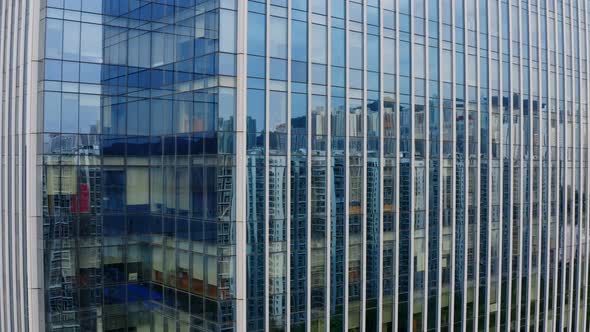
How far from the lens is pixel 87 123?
2970 centimetres

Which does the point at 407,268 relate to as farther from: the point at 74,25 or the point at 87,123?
the point at 74,25

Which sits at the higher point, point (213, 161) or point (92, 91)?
point (92, 91)

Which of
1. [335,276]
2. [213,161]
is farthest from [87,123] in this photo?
[335,276]

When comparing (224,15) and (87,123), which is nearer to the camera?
(224,15)

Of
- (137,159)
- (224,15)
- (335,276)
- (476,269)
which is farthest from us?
(476,269)

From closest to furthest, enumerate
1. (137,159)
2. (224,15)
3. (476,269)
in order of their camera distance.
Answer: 1. (224,15)
2. (137,159)
3. (476,269)

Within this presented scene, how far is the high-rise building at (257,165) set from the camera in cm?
2630

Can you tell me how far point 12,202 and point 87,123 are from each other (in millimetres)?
5359

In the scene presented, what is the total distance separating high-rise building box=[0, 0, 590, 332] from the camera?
26.3m

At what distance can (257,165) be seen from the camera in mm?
→ 26078

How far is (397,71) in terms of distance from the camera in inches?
1180

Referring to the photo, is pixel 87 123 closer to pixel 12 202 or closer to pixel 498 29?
pixel 12 202

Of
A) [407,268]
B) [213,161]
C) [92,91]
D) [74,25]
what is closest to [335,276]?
[407,268]

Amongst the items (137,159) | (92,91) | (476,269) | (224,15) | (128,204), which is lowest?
(476,269)
